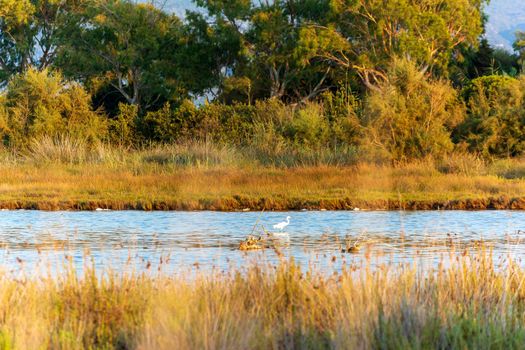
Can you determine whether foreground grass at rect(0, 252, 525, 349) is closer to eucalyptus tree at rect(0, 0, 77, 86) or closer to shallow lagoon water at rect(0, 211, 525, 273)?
shallow lagoon water at rect(0, 211, 525, 273)

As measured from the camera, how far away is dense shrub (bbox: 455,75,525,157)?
95.7 feet

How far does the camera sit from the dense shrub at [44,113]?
112 feet

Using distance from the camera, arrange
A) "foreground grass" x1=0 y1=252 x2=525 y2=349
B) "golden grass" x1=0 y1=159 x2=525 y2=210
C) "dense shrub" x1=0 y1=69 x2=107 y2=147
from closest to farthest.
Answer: "foreground grass" x1=0 y1=252 x2=525 y2=349
"golden grass" x1=0 y1=159 x2=525 y2=210
"dense shrub" x1=0 y1=69 x2=107 y2=147

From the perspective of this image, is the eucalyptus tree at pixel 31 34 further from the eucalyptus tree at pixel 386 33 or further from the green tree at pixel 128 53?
the eucalyptus tree at pixel 386 33

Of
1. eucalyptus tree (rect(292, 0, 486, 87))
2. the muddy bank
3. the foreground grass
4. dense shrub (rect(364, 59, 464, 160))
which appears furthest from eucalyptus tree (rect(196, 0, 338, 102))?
the foreground grass

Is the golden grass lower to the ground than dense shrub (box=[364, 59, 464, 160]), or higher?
lower

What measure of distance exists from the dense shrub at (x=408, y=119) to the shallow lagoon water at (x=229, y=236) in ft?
20.6

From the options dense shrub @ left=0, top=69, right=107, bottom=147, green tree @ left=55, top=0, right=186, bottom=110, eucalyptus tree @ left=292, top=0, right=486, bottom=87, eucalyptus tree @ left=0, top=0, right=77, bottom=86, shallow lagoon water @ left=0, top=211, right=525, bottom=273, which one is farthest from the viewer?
eucalyptus tree @ left=0, top=0, right=77, bottom=86

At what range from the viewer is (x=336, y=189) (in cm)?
2317

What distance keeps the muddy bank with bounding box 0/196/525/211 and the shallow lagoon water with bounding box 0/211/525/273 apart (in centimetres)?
78

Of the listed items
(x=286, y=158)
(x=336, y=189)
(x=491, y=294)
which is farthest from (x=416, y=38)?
(x=491, y=294)

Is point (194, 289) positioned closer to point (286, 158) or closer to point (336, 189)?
point (336, 189)

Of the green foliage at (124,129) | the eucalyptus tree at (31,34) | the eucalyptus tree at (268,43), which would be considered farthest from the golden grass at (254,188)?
the eucalyptus tree at (31,34)

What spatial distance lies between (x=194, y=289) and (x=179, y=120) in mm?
27774
